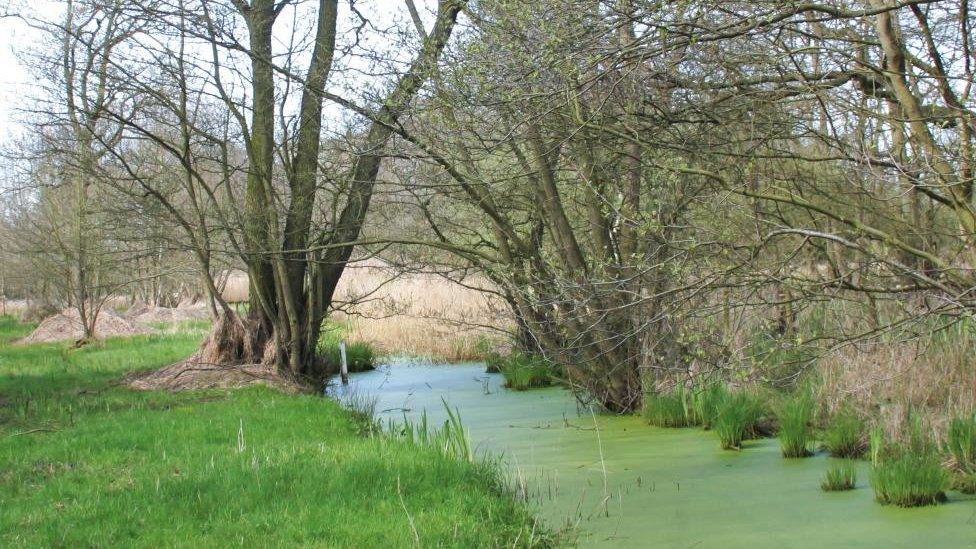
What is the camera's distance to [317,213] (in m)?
12.4

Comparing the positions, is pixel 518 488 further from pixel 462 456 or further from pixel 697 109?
pixel 697 109

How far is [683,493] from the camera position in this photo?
259 inches

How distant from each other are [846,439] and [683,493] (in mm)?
1678

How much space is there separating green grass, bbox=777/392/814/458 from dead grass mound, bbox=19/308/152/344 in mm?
17690

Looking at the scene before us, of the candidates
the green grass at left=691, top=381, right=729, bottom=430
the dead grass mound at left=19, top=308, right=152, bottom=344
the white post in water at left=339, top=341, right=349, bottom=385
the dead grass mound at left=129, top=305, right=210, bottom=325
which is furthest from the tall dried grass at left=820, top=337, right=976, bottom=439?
the dead grass mound at left=129, top=305, right=210, bottom=325

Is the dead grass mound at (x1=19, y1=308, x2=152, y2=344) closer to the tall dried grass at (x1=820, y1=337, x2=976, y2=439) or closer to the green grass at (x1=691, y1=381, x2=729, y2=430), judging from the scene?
the green grass at (x1=691, y1=381, x2=729, y2=430)

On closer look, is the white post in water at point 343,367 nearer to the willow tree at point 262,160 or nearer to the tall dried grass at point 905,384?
the willow tree at point 262,160

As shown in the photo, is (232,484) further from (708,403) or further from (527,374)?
(527,374)

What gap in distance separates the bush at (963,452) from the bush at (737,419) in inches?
70.4

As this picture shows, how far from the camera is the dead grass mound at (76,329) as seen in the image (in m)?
22.7

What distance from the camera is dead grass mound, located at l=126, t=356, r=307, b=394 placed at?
11820 mm

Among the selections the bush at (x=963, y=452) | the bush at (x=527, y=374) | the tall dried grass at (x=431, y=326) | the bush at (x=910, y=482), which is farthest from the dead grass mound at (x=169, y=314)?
the bush at (x=910, y=482)

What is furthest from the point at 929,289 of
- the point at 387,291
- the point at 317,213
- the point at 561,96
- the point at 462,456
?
the point at 387,291

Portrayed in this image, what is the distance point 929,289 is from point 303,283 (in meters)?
8.45
